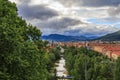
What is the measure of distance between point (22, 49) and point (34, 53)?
1.68 metres

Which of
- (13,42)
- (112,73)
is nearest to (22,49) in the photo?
(13,42)

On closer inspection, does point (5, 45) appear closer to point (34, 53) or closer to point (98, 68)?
point (34, 53)

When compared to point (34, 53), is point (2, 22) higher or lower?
higher

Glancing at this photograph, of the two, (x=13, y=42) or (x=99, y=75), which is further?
(x=99, y=75)

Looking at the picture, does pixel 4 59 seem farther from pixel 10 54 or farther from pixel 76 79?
pixel 76 79

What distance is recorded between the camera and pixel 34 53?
88.0 ft

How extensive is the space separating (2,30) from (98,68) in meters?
37.3

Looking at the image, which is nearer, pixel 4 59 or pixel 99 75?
pixel 4 59

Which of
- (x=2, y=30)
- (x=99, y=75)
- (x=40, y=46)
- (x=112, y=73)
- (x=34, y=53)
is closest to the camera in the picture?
(x=2, y=30)

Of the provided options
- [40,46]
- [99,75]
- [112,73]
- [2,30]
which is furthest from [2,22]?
[112,73]

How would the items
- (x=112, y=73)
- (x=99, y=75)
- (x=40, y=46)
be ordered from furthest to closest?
1. (x=112, y=73)
2. (x=99, y=75)
3. (x=40, y=46)

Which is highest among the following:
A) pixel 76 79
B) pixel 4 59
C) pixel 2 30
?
pixel 2 30

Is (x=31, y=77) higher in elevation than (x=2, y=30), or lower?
lower

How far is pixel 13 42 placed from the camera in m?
22.7
